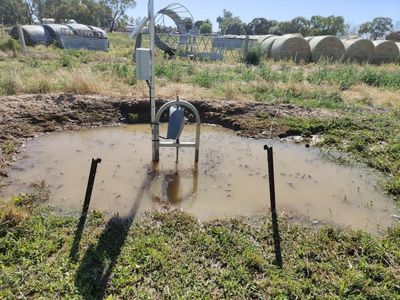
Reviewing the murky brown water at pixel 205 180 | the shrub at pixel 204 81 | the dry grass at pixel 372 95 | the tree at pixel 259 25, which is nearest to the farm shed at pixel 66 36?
the shrub at pixel 204 81

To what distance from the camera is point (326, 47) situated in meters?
19.5

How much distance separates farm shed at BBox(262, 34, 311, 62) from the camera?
18.7 metres

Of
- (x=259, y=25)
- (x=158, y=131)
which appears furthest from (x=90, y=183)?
(x=259, y=25)

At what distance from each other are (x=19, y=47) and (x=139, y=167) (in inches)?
A: 610

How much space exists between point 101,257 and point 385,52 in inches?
888

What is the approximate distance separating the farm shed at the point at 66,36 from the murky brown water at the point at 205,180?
1832cm

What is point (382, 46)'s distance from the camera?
2042 cm

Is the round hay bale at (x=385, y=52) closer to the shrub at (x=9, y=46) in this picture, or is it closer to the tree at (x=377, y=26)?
the shrub at (x=9, y=46)

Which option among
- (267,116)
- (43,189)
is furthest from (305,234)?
(267,116)

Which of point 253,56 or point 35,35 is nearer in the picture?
point 253,56

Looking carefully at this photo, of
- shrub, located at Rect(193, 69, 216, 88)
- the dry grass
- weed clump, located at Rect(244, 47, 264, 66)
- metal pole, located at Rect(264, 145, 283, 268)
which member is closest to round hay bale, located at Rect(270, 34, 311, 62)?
weed clump, located at Rect(244, 47, 264, 66)

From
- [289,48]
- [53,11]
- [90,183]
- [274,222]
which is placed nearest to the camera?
[90,183]

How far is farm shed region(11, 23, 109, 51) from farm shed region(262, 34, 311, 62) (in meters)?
11.6

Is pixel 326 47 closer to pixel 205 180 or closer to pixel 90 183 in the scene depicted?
pixel 205 180
